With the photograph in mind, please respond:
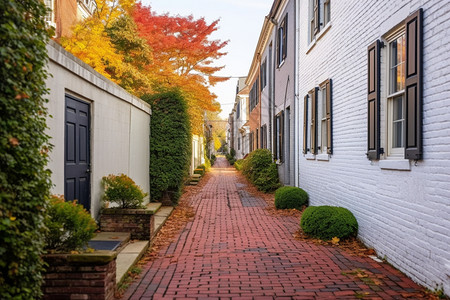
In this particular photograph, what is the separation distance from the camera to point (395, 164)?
5.59 metres

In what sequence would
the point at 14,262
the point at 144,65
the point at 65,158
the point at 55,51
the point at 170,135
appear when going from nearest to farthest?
the point at 14,262, the point at 55,51, the point at 65,158, the point at 170,135, the point at 144,65

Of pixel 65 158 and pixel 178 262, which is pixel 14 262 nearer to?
pixel 65 158

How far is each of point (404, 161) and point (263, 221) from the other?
15.6ft

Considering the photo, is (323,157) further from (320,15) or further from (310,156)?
(320,15)

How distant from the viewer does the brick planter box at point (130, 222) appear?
692cm

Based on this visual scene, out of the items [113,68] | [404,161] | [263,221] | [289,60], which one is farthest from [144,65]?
[404,161]

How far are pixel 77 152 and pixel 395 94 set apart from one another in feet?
15.2

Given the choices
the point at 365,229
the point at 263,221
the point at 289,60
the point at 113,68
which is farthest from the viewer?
the point at 113,68

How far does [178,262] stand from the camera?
6.05 metres

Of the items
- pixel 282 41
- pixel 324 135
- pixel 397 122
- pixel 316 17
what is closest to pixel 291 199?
pixel 324 135

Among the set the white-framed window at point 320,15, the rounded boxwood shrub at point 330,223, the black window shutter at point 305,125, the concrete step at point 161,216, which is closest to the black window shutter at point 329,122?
the white-framed window at point 320,15

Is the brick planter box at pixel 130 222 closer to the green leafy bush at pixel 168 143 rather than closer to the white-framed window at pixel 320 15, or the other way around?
the green leafy bush at pixel 168 143

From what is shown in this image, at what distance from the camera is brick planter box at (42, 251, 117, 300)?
150 inches

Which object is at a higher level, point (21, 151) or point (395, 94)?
point (395, 94)
